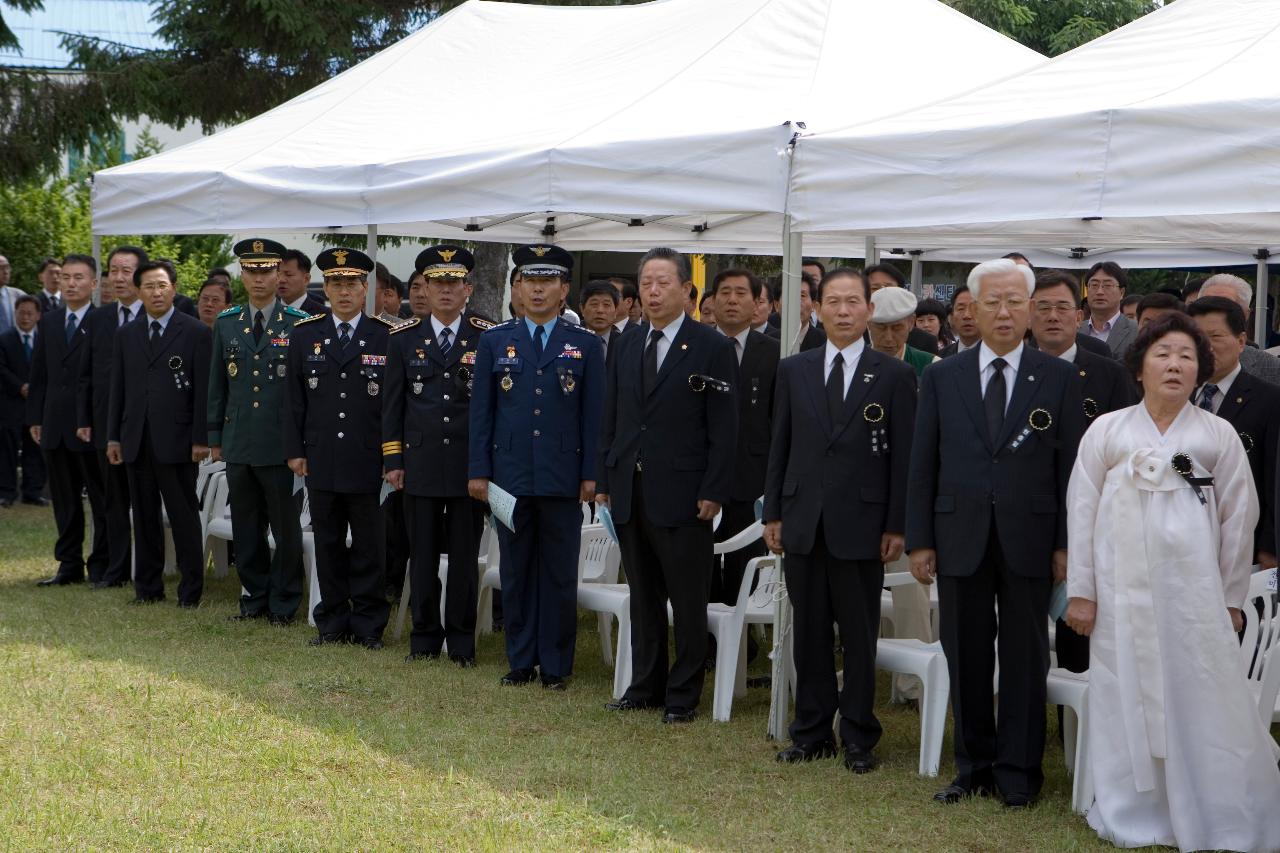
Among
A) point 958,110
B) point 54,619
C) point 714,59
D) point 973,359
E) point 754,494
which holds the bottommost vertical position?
point 54,619

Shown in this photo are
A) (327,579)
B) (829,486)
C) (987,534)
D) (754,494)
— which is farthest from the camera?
(327,579)

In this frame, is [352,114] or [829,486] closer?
[829,486]

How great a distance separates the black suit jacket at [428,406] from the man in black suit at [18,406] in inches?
288

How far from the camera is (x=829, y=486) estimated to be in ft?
18.0

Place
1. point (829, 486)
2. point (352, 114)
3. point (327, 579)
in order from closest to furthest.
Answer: point (829, 486) < point (327, 579) < point (352, 114)

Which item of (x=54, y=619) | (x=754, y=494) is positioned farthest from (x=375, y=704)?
(x=54, y=619)

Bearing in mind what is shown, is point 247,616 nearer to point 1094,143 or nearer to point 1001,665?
point 1001,665

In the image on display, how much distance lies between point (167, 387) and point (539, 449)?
9.62 ft

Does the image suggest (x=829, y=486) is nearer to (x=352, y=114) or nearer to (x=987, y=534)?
(x=987, y=534)

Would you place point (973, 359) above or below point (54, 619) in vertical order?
above

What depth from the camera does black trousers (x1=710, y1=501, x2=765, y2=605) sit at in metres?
7.35

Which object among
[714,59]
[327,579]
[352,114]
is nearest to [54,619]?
[327,579]

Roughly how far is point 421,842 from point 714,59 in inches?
168

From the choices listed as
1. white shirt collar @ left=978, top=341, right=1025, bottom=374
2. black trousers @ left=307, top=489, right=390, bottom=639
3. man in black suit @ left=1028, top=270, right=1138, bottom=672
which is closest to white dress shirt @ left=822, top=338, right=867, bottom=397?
white shirt collar @ left=978, top=341, right=1025, bottom=374
